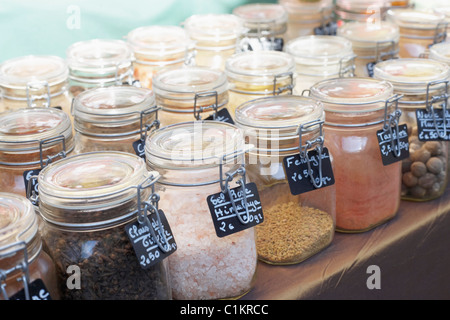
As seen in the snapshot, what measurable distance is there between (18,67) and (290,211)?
0.82 metres

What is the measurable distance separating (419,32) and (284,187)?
1.11m

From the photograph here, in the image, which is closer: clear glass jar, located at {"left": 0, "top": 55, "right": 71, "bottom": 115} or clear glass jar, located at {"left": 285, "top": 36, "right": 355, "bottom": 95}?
clear glass jar, located at {"left": 0, "top": 55, "right": 71, "bottom": 115}

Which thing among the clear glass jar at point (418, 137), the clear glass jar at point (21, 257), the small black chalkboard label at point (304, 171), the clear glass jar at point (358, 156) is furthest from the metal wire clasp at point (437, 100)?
the clear glass jar at point (21, 257)

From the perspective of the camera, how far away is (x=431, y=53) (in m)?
1.71

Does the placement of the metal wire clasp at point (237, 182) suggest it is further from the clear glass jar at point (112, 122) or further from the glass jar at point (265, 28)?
the glass jar at point (265, 28)

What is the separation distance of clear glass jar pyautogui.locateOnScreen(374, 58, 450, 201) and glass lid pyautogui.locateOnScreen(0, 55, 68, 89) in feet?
2.75

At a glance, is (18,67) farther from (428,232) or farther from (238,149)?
(428,232)

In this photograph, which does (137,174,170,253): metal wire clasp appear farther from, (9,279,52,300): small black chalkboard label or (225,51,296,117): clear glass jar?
(225,51,296,117): clear glass jar

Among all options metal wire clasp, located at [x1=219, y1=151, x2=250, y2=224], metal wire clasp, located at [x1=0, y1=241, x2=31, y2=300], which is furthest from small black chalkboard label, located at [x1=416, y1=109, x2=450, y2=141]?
metal wire clasp, located at [x1=0, y1=241, x2=31, y2=300]

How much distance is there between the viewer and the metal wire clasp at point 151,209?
3.09 ft

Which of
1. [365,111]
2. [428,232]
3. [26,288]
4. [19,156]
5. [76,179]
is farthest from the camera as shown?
[428,232]

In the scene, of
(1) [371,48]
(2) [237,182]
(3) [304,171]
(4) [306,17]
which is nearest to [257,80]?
(3) [304,171]

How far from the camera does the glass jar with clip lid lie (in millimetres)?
913
